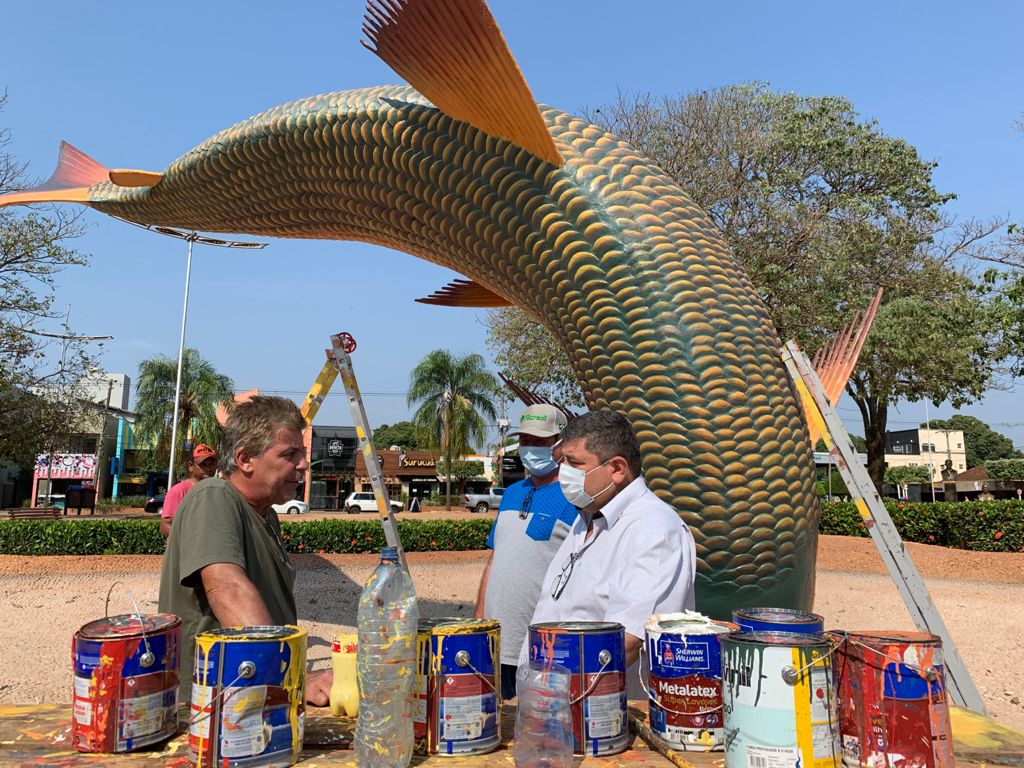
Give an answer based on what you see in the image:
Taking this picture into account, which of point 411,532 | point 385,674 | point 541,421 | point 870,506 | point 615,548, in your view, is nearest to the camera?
point 385,674

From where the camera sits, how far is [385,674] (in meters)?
1.31

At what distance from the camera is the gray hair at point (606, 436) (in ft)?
6.96

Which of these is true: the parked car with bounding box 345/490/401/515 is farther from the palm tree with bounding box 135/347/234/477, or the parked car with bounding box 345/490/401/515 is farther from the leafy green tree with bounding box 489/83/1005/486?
the leafy green tree with bounding box 489/83/1005/486

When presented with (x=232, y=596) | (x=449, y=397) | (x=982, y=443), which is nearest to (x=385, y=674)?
(x=232, y=596)

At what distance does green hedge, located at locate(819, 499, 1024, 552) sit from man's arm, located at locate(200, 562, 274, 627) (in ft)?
42.0

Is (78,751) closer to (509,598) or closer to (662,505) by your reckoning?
(662,505)

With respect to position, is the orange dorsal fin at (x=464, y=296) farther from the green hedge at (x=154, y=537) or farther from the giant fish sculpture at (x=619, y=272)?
the green hedge at (x=154, y=537)

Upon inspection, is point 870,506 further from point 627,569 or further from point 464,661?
point 464,661

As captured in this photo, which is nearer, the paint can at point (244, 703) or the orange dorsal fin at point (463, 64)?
the paint can at point (244, 703)

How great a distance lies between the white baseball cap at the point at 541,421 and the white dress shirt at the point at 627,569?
3.70 ft

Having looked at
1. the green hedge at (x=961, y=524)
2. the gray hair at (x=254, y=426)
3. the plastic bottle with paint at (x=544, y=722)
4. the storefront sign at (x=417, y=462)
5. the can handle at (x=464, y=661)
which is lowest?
the green hedge at (x=961, y=524)

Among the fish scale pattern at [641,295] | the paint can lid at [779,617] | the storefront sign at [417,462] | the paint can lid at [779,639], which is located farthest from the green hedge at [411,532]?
the storefront sign at [417,462]

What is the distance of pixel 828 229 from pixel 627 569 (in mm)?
14528

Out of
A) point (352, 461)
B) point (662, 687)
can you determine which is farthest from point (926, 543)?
point (352, 461)
